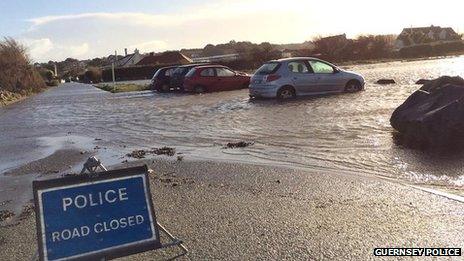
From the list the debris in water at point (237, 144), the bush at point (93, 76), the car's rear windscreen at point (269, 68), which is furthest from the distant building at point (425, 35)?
the debris in water at point (237, 144)

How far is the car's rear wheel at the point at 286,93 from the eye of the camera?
806 inches

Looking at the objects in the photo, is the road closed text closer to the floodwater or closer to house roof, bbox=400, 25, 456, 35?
the floodwater

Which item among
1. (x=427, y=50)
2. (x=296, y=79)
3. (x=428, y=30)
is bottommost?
(x=296, y=79)

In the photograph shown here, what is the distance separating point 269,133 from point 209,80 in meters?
16.5

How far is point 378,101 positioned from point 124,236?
1484cm

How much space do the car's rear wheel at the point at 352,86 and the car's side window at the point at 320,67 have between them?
981 millimetres

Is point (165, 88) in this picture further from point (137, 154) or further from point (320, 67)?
point (137, 154)

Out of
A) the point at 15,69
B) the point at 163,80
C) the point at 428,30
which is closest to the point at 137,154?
the point at 163,80

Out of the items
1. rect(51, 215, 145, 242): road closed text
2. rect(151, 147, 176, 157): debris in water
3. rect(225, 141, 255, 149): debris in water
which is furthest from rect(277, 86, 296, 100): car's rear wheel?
rect(51, 215, 145, 242): road closed text

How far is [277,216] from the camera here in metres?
5.94

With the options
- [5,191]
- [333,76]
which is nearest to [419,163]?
[5,191]

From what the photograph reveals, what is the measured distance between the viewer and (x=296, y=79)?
2053cm

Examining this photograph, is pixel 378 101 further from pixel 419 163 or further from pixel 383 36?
pixel 383 36

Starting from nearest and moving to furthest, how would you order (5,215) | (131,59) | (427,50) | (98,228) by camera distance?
(98,228) → (5,215) → (427,50) → (131,59)
